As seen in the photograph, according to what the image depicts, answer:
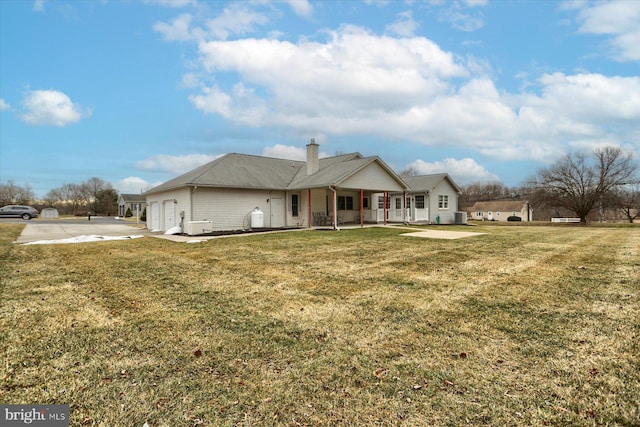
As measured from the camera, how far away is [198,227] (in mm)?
16781

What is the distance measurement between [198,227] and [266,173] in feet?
21.5

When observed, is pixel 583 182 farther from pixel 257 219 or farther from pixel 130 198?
pixel 130 198

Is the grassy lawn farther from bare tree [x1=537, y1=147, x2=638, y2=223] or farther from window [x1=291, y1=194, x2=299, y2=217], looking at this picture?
bare tree [x1=537, y1=147, x2=638, y2=223]

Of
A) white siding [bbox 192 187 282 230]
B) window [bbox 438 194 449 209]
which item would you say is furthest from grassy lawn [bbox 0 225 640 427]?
window [bbox 438 194 449 209]

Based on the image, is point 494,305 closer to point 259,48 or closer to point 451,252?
point 451,252

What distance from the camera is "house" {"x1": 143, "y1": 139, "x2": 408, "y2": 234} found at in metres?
18.1

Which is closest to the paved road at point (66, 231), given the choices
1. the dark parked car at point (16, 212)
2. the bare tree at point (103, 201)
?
the dark parked car at point (16, 212)

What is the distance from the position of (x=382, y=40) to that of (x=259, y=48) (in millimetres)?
5383

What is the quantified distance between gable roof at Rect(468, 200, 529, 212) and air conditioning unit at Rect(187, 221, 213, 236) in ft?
228

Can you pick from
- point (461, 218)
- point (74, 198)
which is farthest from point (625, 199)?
point (74, 198)

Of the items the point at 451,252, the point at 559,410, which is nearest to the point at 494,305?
the point at 559,410

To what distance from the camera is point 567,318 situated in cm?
436

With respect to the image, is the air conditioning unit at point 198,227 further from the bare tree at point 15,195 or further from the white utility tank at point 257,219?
the bare tree at point 15,195

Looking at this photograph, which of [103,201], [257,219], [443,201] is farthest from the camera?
[103,201]
